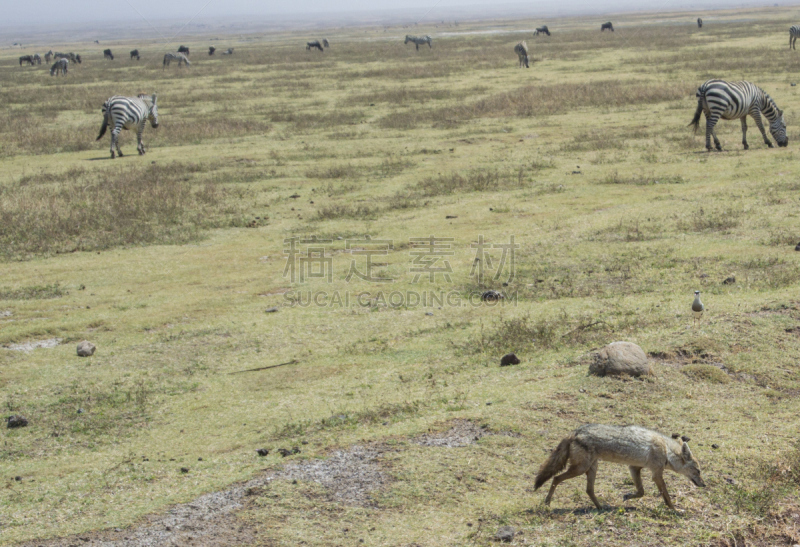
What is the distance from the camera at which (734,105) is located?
1966 centimetres

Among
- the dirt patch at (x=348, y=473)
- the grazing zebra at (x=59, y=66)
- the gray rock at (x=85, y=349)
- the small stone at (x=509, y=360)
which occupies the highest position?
the grazing zebra at (x=59, y=66)

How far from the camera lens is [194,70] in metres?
56.9

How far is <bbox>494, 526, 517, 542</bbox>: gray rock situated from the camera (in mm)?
5254

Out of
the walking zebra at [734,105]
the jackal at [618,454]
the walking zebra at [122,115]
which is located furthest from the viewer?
the walking zebra at [122,115]

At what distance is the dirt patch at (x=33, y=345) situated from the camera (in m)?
10.2

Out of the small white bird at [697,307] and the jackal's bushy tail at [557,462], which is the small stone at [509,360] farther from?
the jackal's bushy tail at [557,462]

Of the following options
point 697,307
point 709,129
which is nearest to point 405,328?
point 697,307

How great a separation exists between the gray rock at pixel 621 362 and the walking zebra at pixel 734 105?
13851mm

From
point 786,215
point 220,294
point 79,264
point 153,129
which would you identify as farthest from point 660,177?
point 153,129

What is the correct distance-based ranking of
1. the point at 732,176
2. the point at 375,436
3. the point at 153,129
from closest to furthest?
1. the point at 375,436
2. the point at 732,176
3. the point at 153,129

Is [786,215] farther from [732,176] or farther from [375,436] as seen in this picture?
[375,436]

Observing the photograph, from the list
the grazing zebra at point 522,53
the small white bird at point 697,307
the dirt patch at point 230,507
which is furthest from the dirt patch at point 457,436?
the grazing zebra at point 522,53

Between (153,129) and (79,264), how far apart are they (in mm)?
15566

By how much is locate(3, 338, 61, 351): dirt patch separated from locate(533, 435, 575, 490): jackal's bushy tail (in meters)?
7.49
